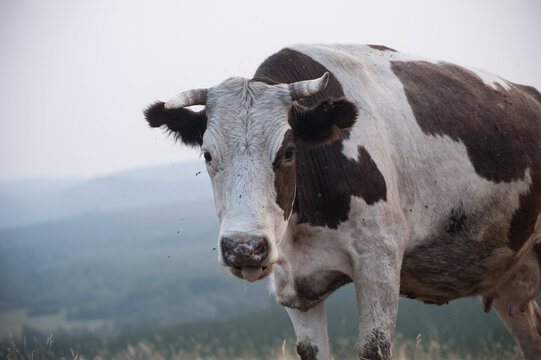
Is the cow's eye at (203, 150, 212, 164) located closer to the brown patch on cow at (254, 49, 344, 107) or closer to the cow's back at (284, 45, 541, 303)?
the brown patch on cow at (254, 49, 344, 107)

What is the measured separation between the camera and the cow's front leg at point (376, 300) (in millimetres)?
5586

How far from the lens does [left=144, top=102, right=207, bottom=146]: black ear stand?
561 cm

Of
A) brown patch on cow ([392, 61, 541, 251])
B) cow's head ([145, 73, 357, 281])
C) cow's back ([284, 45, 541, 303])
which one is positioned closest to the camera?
cow's head ([145, 73, 357, 281])

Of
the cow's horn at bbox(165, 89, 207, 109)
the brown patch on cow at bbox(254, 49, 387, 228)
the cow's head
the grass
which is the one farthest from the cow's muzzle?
the grass

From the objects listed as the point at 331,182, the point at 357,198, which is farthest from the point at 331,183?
the point at 357,198

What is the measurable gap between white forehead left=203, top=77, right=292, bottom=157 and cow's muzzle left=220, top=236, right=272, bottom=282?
710 millimetres

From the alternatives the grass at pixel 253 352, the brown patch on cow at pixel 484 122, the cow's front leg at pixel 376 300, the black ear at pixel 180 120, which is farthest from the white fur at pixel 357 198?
the grass at pixel 253 352

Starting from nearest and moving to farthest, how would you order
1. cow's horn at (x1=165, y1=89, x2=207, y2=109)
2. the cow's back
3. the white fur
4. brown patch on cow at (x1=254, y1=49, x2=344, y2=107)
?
the white fur < cow's horn at (x1=165, y1=89, x2=207, y2=109) < brown patch on cow at (x1=254, y1=49, x2=344, y2=107) < the cow's back

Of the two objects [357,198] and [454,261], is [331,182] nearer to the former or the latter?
[357,198]

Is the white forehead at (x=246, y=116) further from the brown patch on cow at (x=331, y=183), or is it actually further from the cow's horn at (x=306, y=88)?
the brown patch on cow at (x=331, y=183)

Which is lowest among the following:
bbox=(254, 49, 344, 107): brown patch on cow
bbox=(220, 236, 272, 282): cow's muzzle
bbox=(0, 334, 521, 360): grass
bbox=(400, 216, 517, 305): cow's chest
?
bbox=(0, 334, 521, 360): grass

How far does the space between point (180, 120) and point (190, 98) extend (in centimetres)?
29

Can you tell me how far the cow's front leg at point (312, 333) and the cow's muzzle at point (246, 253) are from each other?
190 centimetres

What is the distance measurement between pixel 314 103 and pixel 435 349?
5034 millimetres
